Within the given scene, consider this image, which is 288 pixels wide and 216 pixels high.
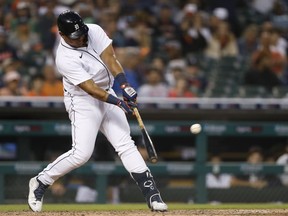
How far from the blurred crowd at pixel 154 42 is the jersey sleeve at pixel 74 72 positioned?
410 cm

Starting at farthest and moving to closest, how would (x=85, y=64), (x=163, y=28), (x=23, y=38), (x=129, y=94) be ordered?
1. (x=163, y=28)
2. (x=23, y=38)
3. (x=85, y=64)
4. (x=129, y=94)

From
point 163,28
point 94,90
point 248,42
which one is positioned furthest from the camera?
point 248,42

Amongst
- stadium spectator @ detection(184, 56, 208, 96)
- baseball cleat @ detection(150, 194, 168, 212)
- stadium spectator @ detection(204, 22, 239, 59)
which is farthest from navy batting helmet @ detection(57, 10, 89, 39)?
stadium spectator @ detection(204, 22, 239, 59)

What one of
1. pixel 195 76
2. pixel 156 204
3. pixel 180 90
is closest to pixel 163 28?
pixel 195 76

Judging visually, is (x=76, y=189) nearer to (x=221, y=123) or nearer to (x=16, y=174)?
(x=16, y=174)

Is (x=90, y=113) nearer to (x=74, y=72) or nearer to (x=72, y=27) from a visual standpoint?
(x=74, y=72)

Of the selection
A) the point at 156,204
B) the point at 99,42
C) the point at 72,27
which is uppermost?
the point at 72,27

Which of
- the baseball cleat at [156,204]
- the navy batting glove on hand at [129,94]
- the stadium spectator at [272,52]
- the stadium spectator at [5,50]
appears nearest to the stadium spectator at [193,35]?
the stadium spectator at [272,52]

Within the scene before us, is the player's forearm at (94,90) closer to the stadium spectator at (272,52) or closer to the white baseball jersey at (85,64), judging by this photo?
the white baseball jersey at (85,64)

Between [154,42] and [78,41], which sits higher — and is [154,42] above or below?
below

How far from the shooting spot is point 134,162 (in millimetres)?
7840

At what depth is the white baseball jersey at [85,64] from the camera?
7.71 metres

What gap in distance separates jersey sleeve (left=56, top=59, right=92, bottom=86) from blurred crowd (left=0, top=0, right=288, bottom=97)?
4.10m

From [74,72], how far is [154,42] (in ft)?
20.4
